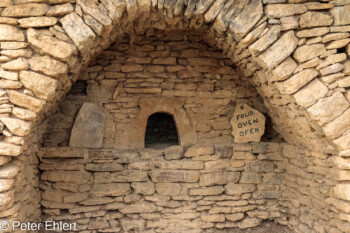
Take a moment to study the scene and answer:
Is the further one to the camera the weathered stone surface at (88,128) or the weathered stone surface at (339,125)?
the weathered stone surface at (88,128)

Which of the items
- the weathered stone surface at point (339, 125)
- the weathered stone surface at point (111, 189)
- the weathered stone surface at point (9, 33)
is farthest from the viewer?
the weathered stone surface at point (111, 189)

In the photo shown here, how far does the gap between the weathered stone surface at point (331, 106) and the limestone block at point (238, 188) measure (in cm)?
175

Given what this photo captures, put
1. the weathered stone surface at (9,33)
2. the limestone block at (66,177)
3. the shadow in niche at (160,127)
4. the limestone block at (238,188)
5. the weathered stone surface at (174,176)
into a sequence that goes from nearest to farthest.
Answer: the weathered stone surface at (9,33), the limestone block at (66,177), the weathered stone surface at (174,176), the limestone block at (238,188), the shadow in niche at (160,127)

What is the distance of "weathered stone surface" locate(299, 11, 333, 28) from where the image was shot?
3.02 meters

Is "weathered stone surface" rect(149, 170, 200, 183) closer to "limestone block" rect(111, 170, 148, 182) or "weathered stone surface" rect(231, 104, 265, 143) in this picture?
"limestone block" rect(111, 170, 148, 182)

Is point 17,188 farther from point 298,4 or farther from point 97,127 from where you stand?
point 298,4

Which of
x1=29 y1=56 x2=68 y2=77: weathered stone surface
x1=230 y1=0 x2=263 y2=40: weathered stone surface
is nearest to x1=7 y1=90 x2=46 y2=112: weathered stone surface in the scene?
x1=29 y1=56 x2=68 y2=77: weathered stone surface

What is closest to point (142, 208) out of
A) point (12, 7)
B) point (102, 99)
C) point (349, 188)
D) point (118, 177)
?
point (118, 177)

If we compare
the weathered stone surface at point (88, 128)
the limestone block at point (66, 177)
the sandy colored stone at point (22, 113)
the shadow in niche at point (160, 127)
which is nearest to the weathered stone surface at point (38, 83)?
the sandy colored stone at point (22, 113)

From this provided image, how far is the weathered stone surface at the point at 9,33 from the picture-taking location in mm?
2773

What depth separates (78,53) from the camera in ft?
10.1

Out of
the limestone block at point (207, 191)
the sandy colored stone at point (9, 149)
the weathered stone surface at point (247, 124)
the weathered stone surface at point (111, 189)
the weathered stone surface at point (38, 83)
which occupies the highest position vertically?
the weathered stone surface at point (38, 83)

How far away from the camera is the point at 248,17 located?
302 centimetres

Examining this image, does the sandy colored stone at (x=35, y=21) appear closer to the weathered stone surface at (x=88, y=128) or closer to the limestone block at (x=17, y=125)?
the limestone block at (x=17, y=125)
